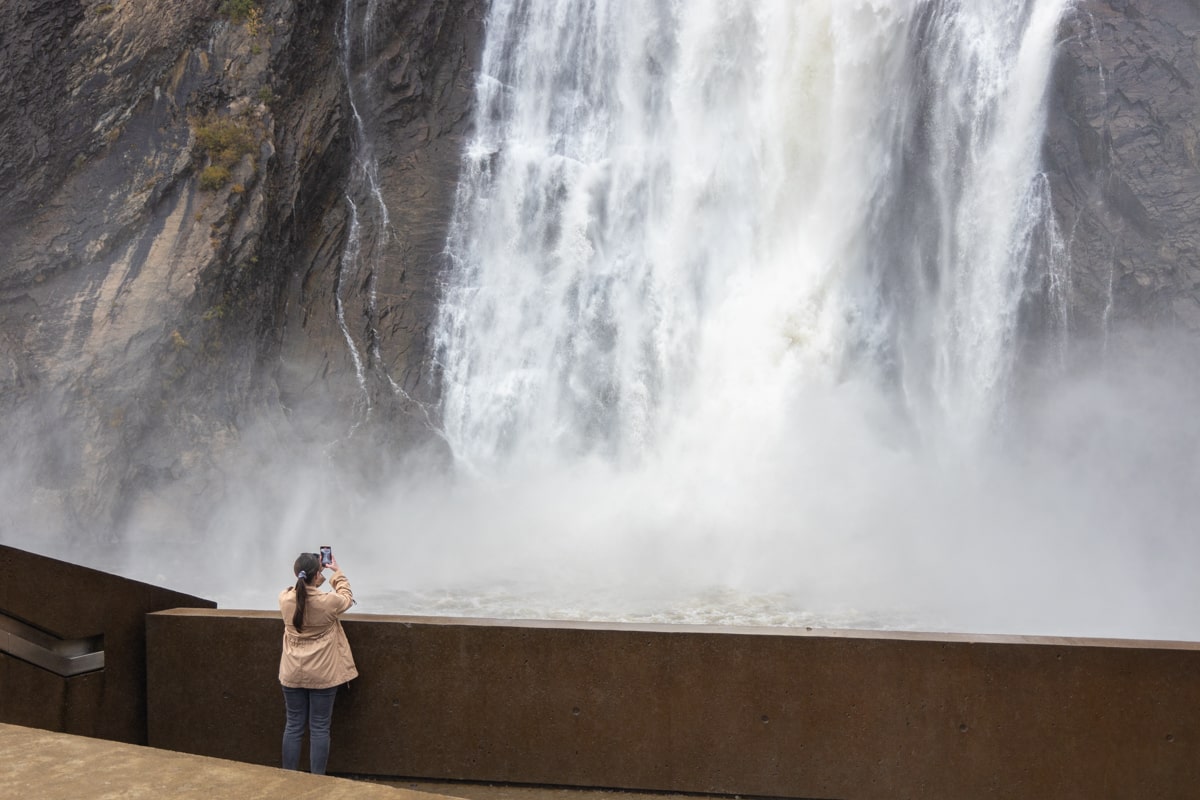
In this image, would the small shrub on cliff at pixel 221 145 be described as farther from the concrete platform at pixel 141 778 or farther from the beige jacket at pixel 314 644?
the concrete platform at pixel 141 778

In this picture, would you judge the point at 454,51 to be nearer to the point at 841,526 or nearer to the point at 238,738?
the point at 841,526

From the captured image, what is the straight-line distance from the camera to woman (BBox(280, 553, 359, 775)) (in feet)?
17.8

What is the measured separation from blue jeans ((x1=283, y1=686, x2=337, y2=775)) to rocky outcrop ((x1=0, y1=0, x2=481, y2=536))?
43.9ft

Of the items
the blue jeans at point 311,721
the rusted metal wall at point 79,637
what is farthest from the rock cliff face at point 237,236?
the blue jeans at point 311,721

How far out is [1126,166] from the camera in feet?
61.7

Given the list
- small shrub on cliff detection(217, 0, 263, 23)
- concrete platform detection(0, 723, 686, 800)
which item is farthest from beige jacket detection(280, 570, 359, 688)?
small shrub on cliff detection(217, 0, 263, 23)

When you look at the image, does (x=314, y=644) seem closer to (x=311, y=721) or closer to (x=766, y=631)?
(x=311, y=721)

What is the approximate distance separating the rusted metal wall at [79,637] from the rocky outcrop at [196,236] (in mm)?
12510

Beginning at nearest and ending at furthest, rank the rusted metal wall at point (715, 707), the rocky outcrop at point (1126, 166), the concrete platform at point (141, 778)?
the concrete platform at point (141, 778), the rusted metal wall at point (715, 707), the rocky outcrop at point (1126, 166)

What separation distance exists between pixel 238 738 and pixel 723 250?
16.2m

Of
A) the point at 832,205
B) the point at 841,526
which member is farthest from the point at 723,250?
the point at 841,526

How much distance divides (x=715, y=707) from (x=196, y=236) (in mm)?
16082

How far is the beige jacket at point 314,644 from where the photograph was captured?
17.8 feet

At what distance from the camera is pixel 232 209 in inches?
745
